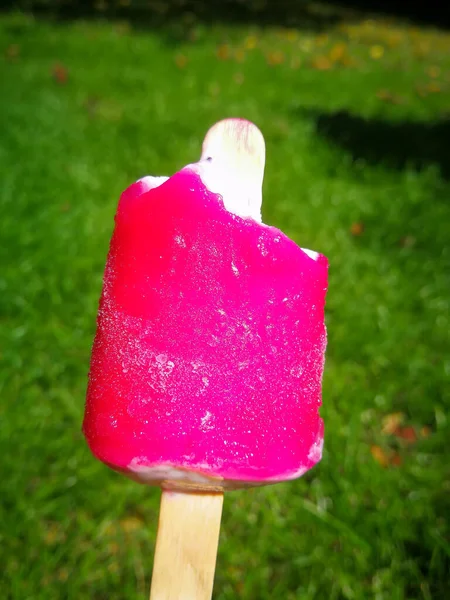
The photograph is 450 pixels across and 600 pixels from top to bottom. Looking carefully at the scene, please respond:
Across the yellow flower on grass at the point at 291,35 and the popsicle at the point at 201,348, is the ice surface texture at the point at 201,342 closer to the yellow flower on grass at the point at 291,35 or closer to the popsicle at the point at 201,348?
the popsicle at the point at 201,348

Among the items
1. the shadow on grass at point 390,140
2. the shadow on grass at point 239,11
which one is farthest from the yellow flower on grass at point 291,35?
the shadow on grass at point 390,140

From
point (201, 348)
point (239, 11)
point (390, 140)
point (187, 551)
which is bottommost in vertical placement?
point (239, 11)

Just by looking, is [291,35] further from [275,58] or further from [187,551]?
[187,551]

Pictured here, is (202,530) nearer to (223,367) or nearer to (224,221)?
(223,367)

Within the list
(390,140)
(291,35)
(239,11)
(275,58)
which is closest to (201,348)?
(390,140)

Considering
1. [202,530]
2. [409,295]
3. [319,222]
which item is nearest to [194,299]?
[202,530]

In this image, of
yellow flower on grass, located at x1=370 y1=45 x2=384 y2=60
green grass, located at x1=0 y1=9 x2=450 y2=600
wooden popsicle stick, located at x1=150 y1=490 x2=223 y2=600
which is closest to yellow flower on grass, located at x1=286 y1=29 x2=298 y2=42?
yellow flower on grass, located at x1=370 y1=45 x2=384 y2=60

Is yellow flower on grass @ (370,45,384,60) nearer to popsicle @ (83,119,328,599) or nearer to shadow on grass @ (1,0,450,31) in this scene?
shadow on grass @ (1,0,450,31)

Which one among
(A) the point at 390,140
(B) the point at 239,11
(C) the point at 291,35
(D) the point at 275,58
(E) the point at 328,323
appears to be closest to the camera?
(E) the point at 328,323
